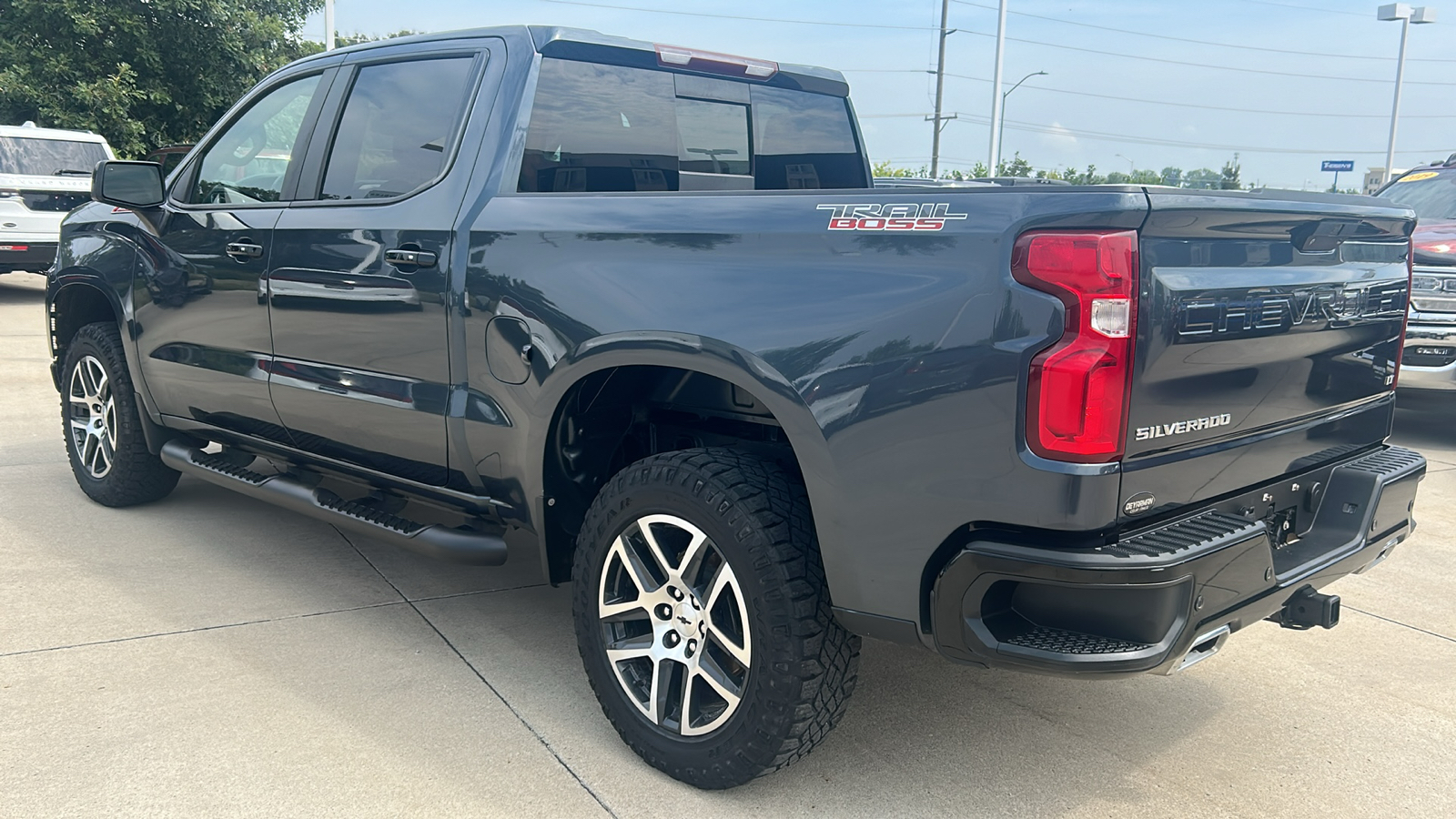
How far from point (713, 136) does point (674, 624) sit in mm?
1880

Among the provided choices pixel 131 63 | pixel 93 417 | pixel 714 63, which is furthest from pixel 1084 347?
pixel 131 63

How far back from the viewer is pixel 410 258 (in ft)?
A: 11.1

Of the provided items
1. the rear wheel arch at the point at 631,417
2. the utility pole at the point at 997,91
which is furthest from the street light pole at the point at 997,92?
the rear wheel arch at the point at 631,417

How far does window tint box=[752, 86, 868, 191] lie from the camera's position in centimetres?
422

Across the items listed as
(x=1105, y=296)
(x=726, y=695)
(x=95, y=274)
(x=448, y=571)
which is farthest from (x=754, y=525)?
(x=95, y=274)

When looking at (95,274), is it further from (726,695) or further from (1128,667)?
(1128,667)

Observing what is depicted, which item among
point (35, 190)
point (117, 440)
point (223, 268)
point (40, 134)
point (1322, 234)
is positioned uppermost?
point (40, 134)

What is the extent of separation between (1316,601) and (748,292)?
5.20 ft

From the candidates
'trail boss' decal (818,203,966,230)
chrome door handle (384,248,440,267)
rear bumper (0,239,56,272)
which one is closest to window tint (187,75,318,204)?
chrome door handle (384,248,440,267)

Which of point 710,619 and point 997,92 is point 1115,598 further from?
point 997,92

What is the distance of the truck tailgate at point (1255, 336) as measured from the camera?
2.27m

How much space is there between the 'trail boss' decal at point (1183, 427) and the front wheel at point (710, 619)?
31.6 inches

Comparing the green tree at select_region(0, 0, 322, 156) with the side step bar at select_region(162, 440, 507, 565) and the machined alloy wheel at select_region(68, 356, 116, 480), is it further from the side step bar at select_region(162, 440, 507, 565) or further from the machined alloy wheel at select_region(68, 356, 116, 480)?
the side step bar at select_region(162, 440, 507, 565)

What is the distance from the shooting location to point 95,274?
194 inches
